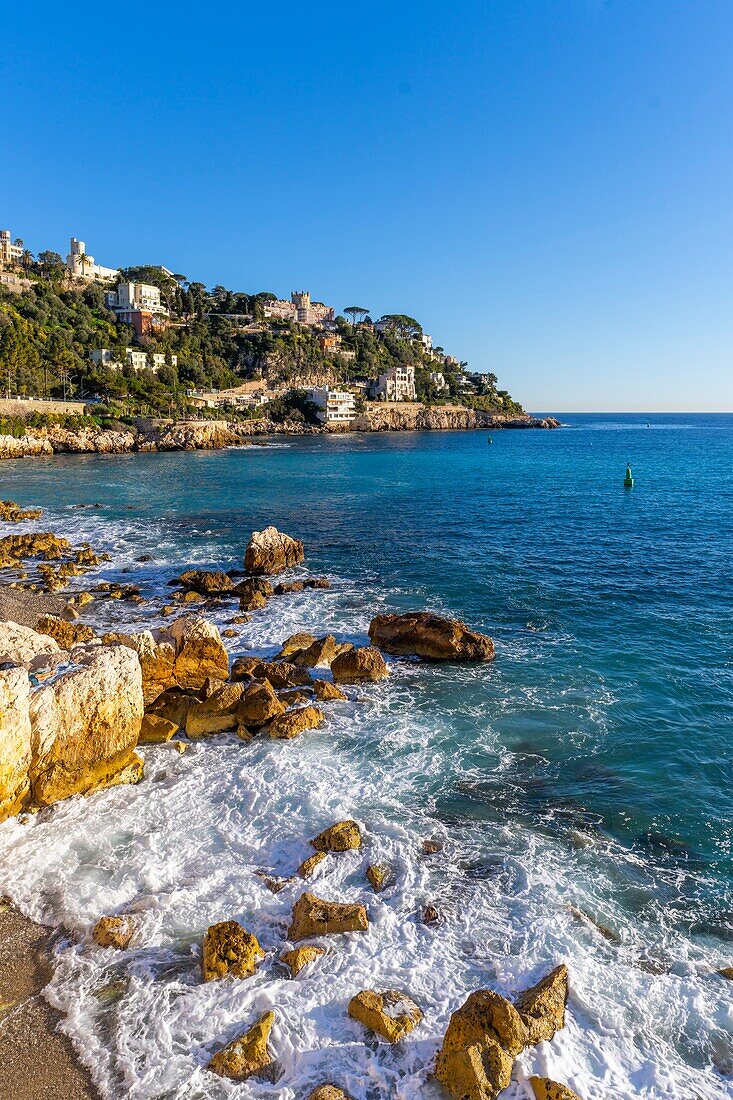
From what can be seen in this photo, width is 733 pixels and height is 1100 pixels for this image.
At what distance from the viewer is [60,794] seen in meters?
11.2

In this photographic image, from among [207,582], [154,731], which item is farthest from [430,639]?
[207,582]

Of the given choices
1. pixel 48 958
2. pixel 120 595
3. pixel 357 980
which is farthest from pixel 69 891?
pixel 120 595

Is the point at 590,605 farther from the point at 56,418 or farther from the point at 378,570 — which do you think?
the point at 56,418

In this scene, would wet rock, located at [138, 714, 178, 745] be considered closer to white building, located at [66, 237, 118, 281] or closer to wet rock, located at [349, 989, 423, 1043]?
wet rock, located at [349, 989, 423, 1043]

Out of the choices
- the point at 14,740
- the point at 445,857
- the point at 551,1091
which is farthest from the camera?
the point at 14,740

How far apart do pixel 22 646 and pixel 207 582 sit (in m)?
10.2

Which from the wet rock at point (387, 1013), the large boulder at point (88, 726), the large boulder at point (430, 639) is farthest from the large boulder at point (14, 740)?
the large boulder at point (430, 639)

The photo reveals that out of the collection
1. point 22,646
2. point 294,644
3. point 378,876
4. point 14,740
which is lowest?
point 378,876

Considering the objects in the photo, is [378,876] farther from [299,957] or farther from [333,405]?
[333,405]

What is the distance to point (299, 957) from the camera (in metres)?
7.98

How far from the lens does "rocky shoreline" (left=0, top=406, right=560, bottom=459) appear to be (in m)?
77.2

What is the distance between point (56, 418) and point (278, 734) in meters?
82.1

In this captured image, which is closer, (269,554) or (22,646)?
(22,646)

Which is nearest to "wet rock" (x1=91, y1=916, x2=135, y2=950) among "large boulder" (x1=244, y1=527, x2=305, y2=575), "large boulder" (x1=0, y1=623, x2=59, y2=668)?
"large boulder" (x1=0, y1=623, x2=59, y2=668)
